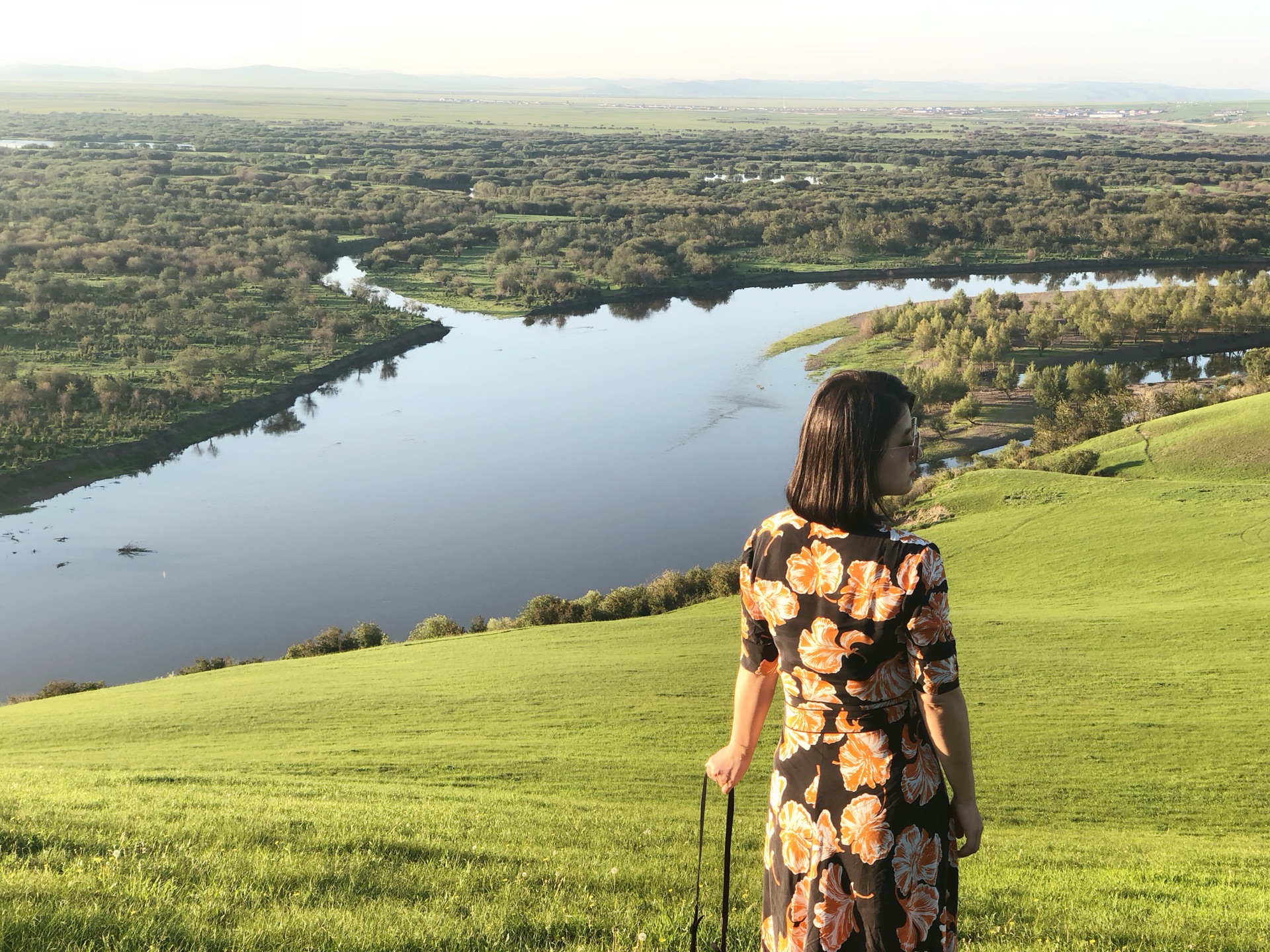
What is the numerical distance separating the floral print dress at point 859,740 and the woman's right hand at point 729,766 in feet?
0.99

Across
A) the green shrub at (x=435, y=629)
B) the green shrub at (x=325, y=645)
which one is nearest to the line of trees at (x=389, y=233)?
the green shrub at (x=325, y=645)

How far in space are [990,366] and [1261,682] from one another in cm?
4558

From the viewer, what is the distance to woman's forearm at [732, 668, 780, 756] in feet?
12.7

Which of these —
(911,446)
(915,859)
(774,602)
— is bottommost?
(915,859)

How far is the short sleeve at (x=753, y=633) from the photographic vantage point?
3.78 m

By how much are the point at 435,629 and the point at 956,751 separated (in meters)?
27.5

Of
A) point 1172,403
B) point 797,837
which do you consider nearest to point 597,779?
point 797,837

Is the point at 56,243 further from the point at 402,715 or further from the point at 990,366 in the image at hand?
the point at 402,715

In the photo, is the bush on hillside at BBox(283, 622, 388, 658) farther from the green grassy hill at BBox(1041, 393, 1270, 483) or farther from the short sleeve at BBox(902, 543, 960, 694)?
→ the green grassy hill at BBox(1041, 393, 1270, 483)

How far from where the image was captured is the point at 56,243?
7969 centimetres

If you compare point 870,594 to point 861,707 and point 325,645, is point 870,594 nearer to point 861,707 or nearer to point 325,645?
point 861,707

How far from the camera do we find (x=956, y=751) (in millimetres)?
3479

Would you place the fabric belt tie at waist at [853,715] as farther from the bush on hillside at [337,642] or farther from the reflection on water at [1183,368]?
the reflection on water at [1183,368]

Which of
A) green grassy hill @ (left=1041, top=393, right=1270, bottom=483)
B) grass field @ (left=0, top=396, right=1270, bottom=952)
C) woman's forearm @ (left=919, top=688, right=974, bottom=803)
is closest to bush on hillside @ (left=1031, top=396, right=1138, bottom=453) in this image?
green grassy hill @ (left=1041, top=393, right=1270, bottom=483)
